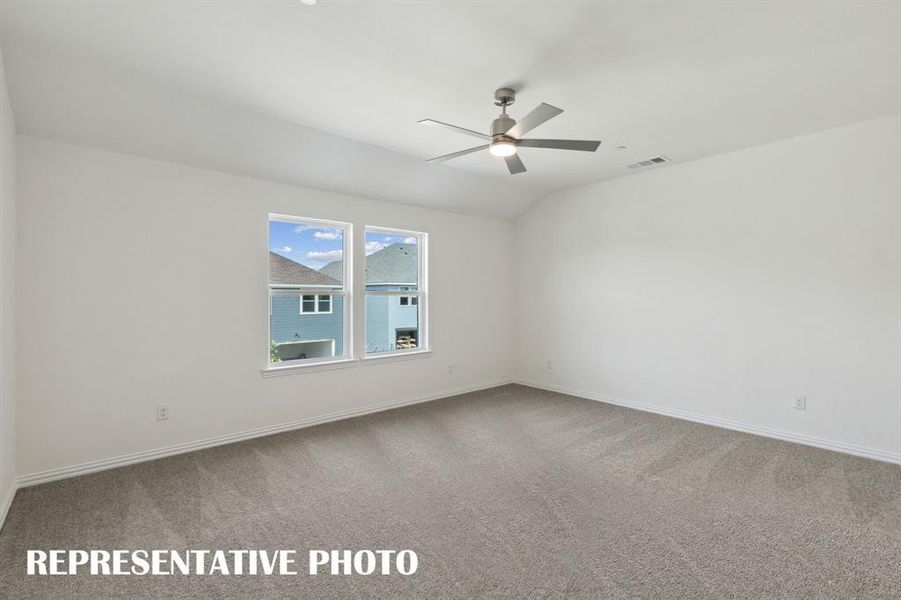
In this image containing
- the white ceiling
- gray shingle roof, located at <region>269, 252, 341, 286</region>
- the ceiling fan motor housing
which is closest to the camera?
the white ceiling

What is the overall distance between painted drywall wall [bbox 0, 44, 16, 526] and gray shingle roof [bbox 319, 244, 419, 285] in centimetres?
247

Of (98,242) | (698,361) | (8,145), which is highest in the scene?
(8,145)

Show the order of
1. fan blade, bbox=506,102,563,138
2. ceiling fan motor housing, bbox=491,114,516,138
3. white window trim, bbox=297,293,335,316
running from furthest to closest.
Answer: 1. white window trim, bbox=297,293,335,316
2. ceiling fan motor housing, bbox=491,114,516,138
3. fan blade, bbox=506,102,563,138

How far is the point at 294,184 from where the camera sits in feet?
14.0

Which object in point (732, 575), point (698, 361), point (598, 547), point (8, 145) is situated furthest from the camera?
point (698, 361)

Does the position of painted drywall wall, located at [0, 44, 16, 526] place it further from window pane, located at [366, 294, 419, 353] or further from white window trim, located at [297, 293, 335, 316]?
window pane, located at [366, 294, 419, 353]

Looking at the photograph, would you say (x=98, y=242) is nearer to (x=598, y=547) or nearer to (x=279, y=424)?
(x=279, y=424)

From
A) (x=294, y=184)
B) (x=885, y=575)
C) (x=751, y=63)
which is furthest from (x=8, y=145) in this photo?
(x=885, y=575)

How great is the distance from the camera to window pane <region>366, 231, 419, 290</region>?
504cm

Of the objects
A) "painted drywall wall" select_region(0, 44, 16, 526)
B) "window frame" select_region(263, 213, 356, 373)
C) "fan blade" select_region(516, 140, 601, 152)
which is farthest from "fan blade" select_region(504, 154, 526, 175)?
"painted drywall wall" select_region(0, 44, 16, 526)

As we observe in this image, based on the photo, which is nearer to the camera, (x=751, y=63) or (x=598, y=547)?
(x=598, y=547)

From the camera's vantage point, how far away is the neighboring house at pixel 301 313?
4.29m

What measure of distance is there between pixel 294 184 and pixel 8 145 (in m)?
2.01

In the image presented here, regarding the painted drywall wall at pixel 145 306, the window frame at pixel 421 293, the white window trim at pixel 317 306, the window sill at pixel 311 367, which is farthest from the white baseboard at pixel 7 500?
the window frame at pixel 421 293
